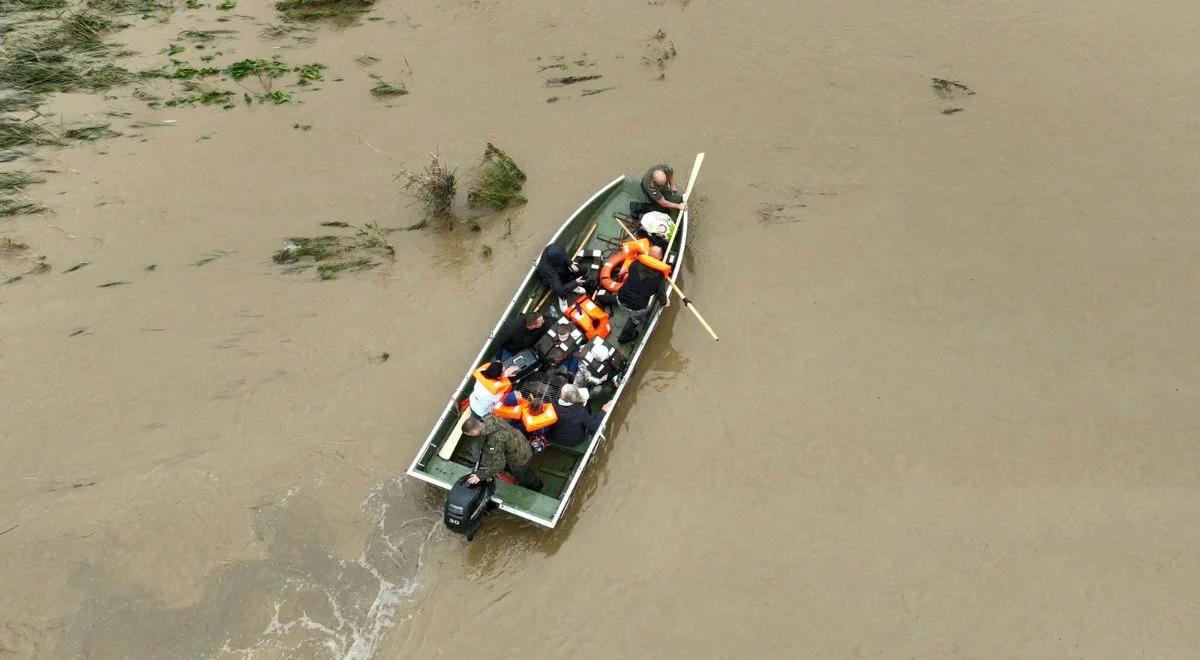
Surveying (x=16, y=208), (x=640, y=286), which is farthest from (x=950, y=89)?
(x=16, y=208)

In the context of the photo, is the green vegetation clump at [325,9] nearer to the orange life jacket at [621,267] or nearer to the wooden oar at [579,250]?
the wooden oar at [579,250]

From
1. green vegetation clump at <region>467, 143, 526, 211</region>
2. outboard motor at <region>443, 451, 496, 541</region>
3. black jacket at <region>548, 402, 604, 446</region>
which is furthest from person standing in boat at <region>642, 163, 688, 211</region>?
outboard motor at <region>443, 451, 496, 541</region>

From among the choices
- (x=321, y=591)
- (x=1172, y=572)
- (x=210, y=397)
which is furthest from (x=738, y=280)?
(x=210, y=397)

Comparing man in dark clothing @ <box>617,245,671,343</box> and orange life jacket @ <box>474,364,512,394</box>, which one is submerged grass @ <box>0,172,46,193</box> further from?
man in dark clothing @ <box>617,245,671,343</box>

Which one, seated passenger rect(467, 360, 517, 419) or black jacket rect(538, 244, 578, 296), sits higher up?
black jacket rect(538, 244, 578, 296)

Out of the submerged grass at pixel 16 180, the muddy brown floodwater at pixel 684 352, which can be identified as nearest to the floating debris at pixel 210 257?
the muddy brown floodwater at pixel 684 352

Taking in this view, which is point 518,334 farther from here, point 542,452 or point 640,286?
point 640,286
